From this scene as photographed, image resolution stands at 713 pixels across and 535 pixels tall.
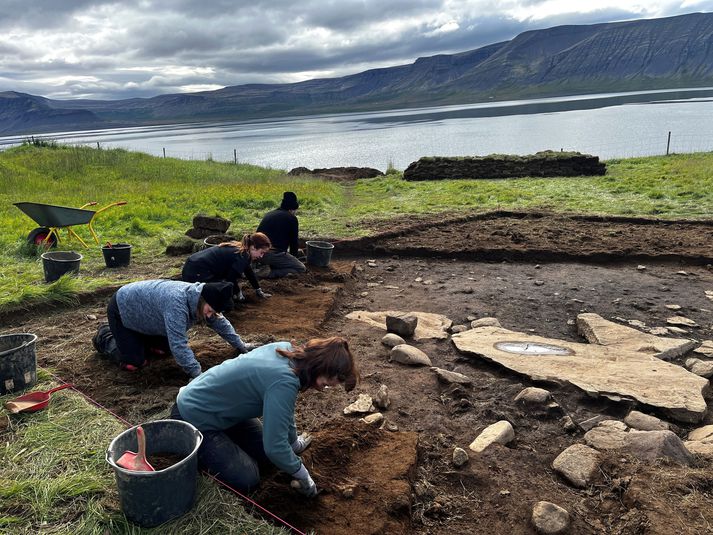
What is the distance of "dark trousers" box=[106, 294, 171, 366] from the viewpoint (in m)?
4.50

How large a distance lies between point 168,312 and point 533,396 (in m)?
3.03

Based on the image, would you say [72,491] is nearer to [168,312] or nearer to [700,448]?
[168,312]

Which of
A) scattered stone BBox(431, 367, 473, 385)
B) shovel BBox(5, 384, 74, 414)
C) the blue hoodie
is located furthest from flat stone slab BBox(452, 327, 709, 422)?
shovel BBox(5, 384, 74, 414)

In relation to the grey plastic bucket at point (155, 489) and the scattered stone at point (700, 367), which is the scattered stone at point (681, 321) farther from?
the grey plastic bucket at point (155, 489)

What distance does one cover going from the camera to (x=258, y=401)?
117 inches

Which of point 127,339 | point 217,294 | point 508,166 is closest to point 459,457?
point 217,294

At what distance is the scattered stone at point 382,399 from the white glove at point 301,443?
0.80 m

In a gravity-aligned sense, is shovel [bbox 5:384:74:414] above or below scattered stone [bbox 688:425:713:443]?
above

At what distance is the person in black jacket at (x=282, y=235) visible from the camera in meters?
7.70

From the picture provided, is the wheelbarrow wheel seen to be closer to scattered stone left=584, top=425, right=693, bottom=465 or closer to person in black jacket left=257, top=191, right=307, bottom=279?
person in black jacket left=257, top=191, right=307, bottom=279

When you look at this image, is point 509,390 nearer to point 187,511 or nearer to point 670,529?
point 670,529

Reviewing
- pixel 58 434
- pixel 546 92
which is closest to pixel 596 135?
pixel 58 434

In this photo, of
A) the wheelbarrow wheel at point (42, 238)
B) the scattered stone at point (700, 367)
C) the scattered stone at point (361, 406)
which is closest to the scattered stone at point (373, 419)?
the scattered stone at point (361, 406)

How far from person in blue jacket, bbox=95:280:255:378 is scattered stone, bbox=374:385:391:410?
51.9 inches
